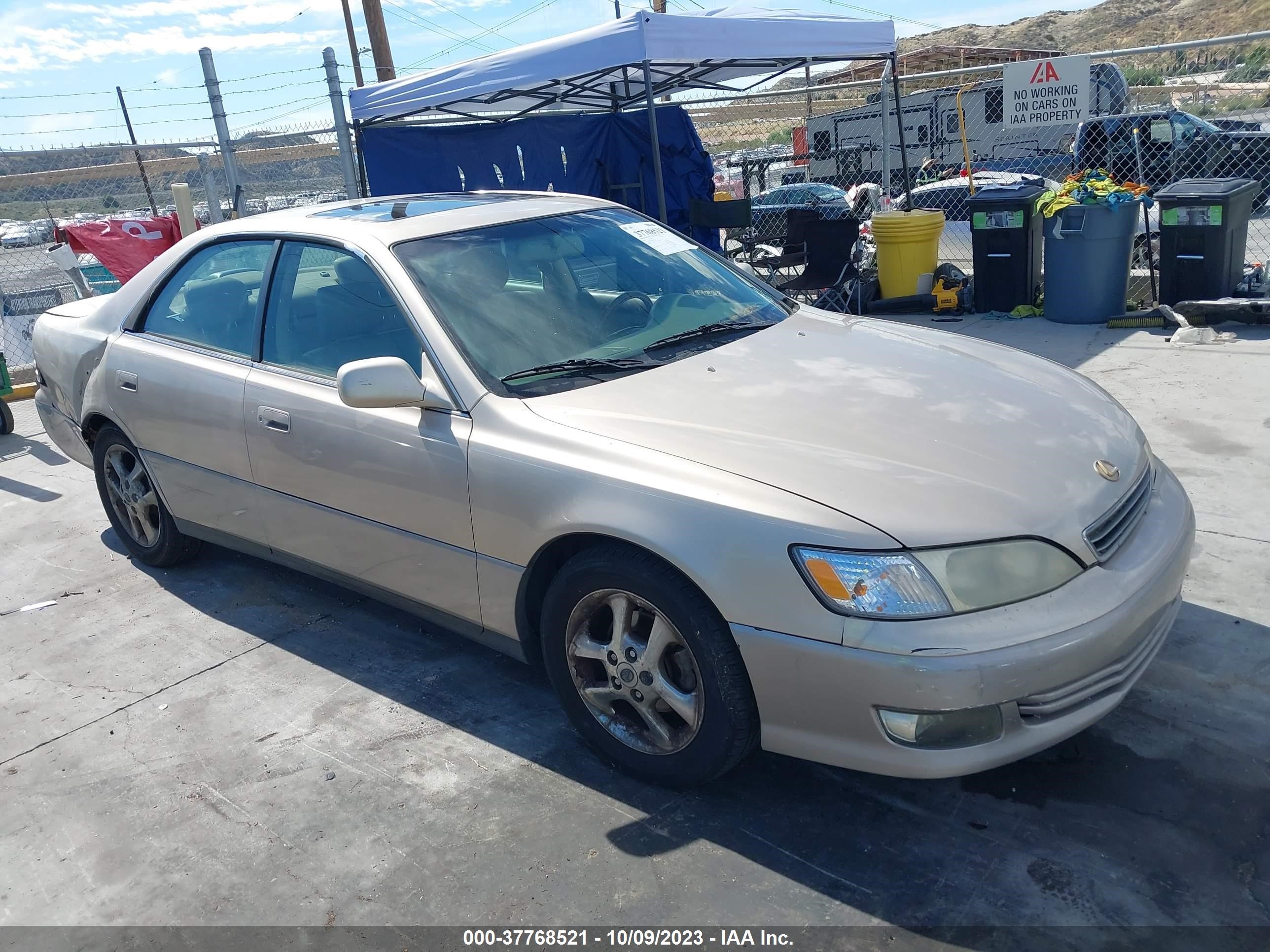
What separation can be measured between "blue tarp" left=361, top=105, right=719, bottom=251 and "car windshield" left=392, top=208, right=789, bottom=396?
6.39 metres

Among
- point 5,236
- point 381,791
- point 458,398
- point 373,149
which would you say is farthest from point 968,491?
point 5,236

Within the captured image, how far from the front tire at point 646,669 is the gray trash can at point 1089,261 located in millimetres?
6369

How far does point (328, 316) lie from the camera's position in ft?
12.0

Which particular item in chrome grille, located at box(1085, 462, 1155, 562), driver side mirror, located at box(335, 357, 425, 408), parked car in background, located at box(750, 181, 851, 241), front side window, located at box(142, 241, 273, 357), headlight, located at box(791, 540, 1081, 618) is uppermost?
front side window, located at box(142, 241, 273, 357)

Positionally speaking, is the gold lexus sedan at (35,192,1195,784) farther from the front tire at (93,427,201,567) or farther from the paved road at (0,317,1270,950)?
the paved road at (0,317,1270,950)

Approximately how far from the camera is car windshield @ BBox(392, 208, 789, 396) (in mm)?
3264

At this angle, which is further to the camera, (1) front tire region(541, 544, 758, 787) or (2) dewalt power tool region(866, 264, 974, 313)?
(2) dewalt power tool region(866, 264, 974, 313)

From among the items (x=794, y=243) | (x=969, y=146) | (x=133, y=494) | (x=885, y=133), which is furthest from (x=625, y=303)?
(x=969, y=146)

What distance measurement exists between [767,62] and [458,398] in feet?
24.8

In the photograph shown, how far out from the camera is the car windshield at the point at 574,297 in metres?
3.26

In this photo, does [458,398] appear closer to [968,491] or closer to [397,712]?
[397,712]

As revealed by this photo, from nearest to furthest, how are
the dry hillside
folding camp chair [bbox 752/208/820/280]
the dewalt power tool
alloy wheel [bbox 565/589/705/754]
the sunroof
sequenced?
alloy wheel [bbox 565/589/705/754] < the sunroof < the dewalt power tool < folding camp chair [bbox 752/208/820/280] < the dry hillside

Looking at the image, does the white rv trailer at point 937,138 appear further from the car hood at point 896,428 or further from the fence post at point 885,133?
the car hood at point 896,428

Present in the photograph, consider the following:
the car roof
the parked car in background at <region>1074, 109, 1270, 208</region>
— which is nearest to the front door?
the car roof
